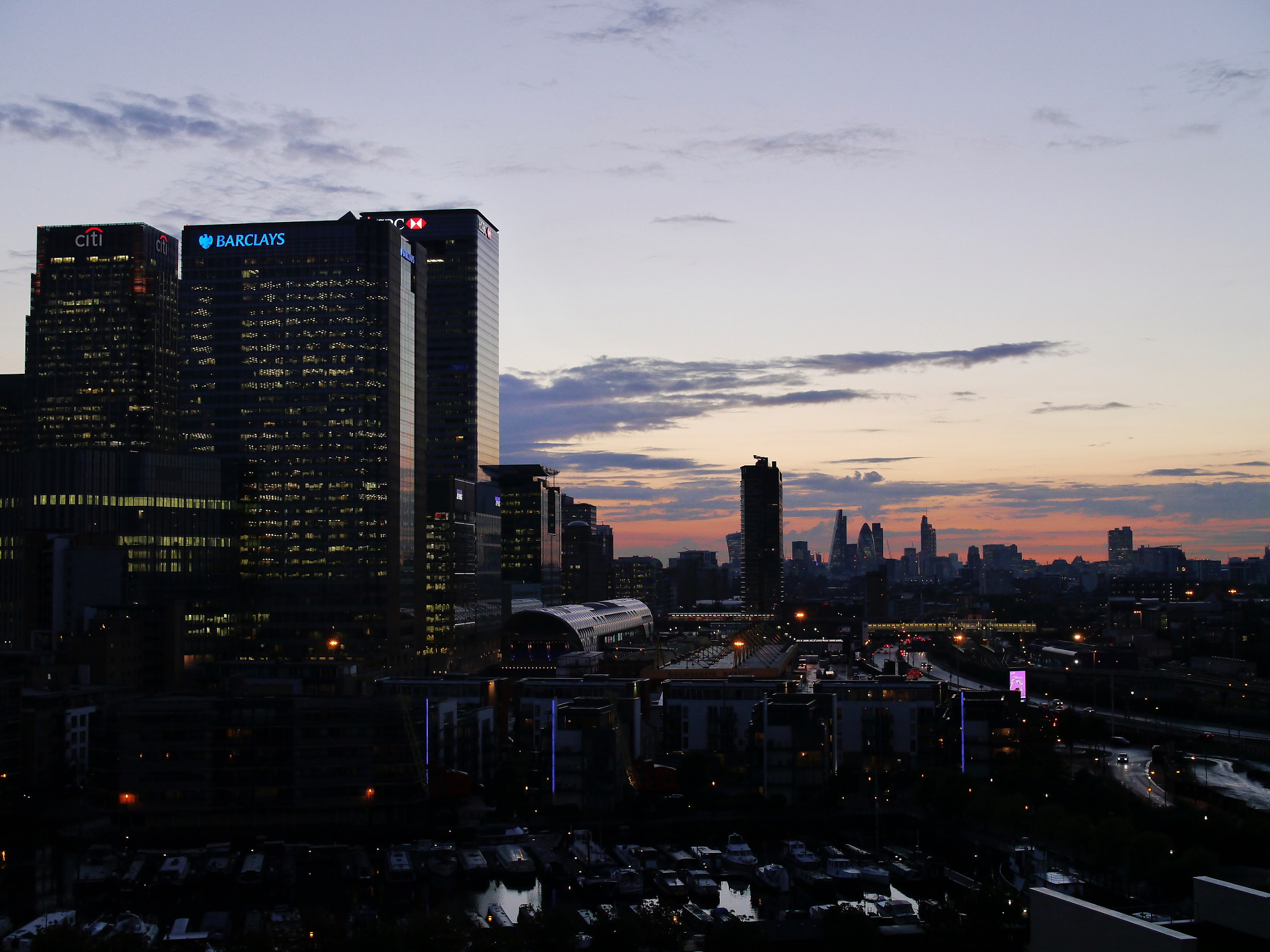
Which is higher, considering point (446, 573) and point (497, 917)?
point (446, 573)

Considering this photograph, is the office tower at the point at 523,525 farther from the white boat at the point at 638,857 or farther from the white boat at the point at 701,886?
the white boat at the point at 701,886

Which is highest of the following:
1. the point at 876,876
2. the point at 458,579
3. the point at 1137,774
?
the point at 458,579

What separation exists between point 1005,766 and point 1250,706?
38778 mm

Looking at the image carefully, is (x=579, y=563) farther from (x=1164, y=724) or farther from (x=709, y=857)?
(x=709, y=857)

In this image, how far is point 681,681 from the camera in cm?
5388

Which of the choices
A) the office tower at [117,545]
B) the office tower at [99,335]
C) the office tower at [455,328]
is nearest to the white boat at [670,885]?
the office tower at [117,545]

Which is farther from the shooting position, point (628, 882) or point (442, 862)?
point (442, 862)

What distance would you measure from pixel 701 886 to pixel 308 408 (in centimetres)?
6164

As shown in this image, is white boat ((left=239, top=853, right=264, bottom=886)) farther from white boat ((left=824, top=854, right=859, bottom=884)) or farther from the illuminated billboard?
the illuminated billboard

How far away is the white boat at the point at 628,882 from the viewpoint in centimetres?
3566

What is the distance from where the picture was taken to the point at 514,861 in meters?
38.8

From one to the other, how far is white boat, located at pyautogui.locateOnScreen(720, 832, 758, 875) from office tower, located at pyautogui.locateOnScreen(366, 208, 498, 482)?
104468mm

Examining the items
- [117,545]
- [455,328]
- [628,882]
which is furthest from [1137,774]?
[455,328]

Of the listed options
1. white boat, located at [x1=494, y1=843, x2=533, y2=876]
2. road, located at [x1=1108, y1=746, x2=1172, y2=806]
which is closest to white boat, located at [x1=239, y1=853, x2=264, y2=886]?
white boat, located at [x1=494, y1=843, x2=533, y2=876]
